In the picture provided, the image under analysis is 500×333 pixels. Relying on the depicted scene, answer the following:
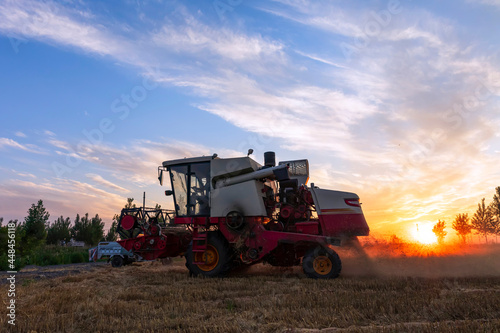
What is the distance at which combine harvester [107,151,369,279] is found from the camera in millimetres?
9984

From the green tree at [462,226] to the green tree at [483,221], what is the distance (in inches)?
91.2

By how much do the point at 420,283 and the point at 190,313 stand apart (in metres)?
4.88

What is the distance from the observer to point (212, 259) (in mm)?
10555

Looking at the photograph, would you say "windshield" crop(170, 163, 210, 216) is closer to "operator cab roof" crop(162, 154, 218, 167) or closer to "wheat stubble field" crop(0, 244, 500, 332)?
"operator cab roof" crop(162, 154, 218, 167)

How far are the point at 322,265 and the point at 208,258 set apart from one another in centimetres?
336

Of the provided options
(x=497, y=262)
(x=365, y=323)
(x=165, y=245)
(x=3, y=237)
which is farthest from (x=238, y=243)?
(x=3, y=237)

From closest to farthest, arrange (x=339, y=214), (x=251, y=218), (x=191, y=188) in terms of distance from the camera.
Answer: (x=339, y=214)
(x=251, y=218)
(x=191, y=188)

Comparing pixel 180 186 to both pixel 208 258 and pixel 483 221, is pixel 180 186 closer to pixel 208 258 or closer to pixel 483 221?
pixel 208 258

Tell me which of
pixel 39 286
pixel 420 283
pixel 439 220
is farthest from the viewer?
pixel 439 220

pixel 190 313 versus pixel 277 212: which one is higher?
pixel 277 212

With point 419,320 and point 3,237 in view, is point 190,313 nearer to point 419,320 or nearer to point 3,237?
point 419,320

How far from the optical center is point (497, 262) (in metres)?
10.9

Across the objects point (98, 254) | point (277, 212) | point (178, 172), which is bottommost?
point (98, 254)

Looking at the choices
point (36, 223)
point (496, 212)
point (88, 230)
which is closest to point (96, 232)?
point (88, 230)
